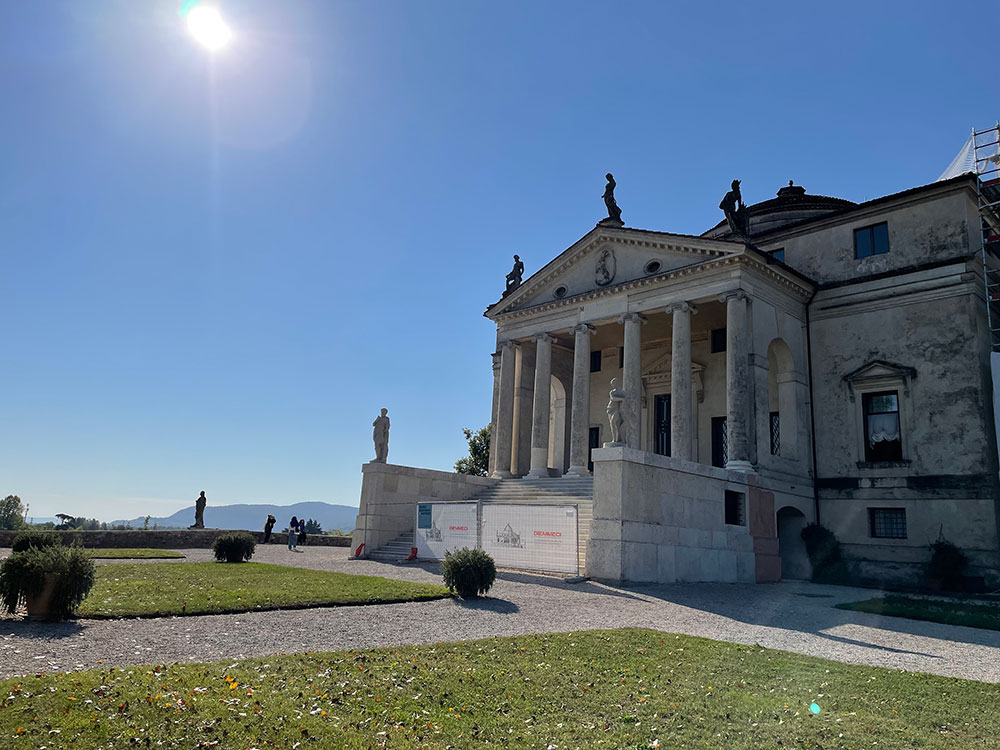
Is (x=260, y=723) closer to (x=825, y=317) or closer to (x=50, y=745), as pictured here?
(x=50, y=745)

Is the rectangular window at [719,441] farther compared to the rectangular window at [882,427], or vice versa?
the rectangular window at [719,441]

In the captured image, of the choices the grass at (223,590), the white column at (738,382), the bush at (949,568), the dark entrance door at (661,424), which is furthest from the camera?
the dark entrance door at (661,424)

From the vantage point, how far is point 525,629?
12430 mm

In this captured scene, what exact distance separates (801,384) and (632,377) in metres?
7.34

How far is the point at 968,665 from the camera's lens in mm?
11430

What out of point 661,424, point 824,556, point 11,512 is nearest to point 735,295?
point 661,424

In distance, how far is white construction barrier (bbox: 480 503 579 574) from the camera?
Result: 20.6 meters

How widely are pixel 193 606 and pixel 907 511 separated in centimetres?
2656

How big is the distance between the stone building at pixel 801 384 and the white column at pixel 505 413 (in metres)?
0.15

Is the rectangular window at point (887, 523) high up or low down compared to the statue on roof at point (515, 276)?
down

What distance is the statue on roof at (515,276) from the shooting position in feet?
Answer: 125

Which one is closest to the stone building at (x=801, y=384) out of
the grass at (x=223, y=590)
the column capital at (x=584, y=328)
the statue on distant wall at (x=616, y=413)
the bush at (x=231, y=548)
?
the column capital at (x=584, y=328)

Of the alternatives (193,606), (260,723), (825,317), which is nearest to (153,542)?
(193,606)

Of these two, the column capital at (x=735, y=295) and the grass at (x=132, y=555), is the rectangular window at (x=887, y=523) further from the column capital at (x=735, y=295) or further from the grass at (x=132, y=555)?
the grass at (x=132, y=555)
